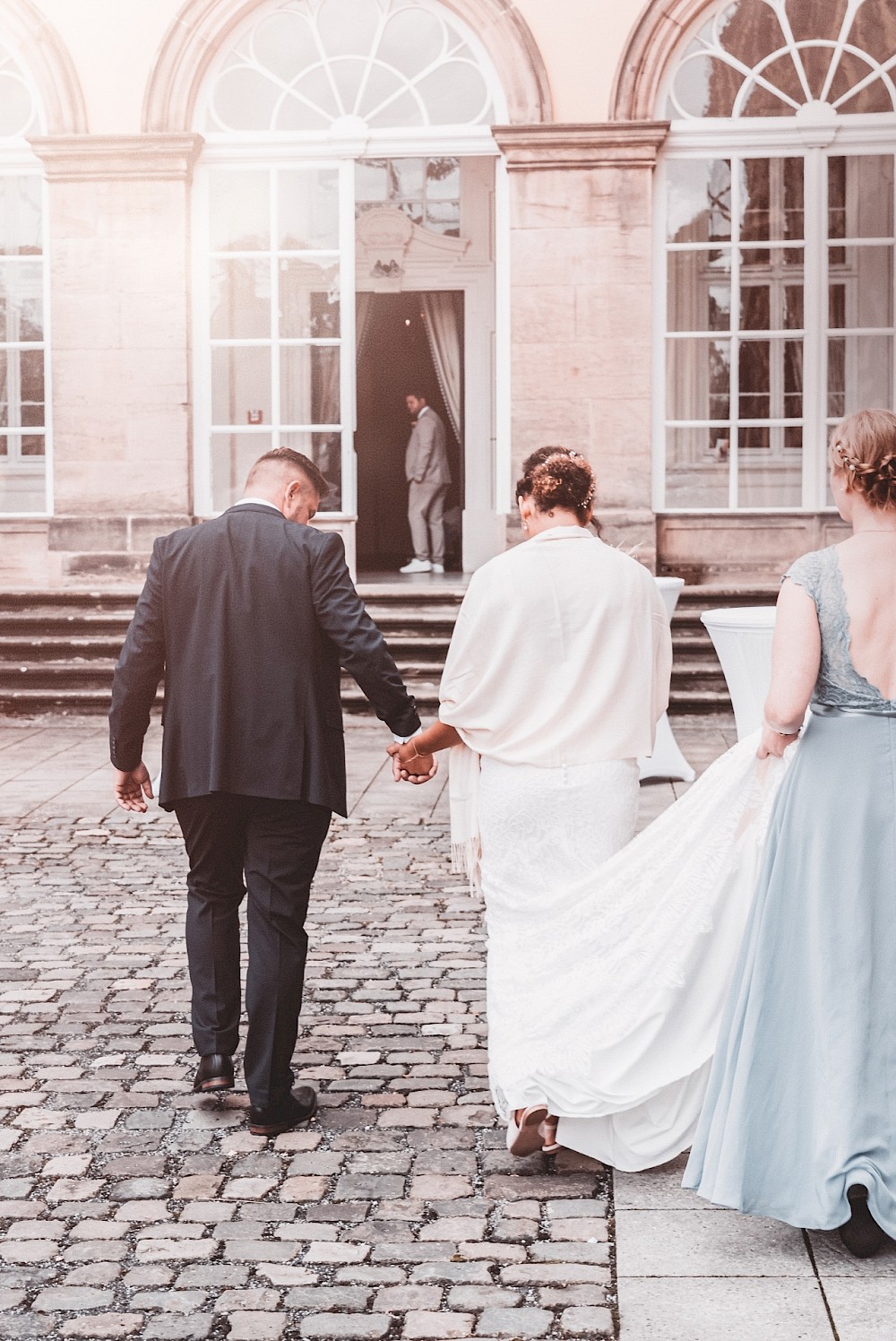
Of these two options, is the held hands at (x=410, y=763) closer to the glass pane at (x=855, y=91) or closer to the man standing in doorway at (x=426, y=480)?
the glass pane at (x=855, y=91)

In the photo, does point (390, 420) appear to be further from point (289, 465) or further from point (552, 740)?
point (552, 740)

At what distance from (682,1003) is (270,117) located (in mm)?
9705

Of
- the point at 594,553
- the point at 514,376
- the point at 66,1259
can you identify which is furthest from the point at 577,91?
the point at 66,1259

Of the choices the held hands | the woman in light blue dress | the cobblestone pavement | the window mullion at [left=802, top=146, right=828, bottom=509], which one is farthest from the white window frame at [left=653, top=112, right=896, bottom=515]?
the woman in light blue dress

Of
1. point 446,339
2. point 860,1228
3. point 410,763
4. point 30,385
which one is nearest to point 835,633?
point 860,1228

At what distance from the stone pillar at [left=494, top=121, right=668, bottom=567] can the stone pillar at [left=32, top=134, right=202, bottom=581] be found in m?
2.42

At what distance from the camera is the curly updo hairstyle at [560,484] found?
4.00 meters

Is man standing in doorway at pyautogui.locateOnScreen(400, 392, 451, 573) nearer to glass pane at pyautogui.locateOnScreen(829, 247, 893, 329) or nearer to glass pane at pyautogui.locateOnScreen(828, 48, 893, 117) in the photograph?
glass pane at pyautogui.locateOnScreen(829, 247, 893, 329)

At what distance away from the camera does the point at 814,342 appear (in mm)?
11875

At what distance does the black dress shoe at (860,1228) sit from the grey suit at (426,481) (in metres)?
12.8

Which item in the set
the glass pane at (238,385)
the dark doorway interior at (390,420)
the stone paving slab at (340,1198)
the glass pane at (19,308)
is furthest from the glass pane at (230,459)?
the stone paving slab at (340,1198)

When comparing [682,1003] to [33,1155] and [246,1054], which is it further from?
[33,1155]

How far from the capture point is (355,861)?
7043 mm

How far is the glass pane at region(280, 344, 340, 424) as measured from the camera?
12.1 meters
